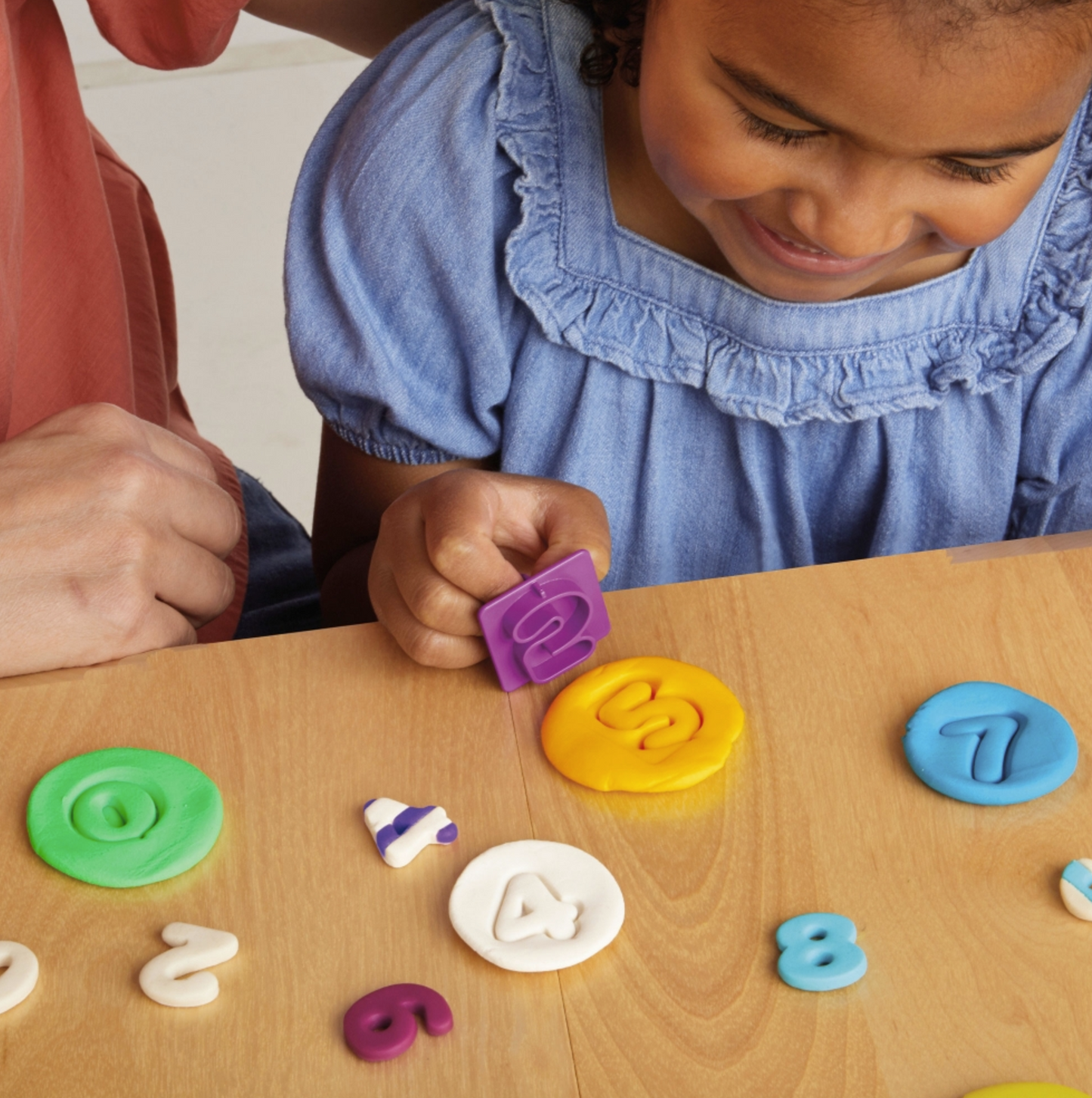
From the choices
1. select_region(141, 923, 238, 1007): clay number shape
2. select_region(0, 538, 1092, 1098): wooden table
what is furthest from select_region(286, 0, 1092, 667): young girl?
select_region(141, 923, 238, 1007): clay number shape

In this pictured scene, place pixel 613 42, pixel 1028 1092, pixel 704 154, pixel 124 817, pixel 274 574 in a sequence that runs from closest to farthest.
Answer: pixel 1028 1092, pixel 124 817, pixel 704 154, pixel 613 42, pixel 274 574

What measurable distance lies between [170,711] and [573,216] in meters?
0.39

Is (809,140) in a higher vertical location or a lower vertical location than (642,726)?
higher

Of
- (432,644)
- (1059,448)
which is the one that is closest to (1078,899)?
(432,644)

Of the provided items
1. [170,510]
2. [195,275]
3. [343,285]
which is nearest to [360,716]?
[170,510]

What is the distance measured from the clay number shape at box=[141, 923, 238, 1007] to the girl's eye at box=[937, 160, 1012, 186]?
1.40ft

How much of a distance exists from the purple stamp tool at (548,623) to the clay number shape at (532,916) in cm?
11

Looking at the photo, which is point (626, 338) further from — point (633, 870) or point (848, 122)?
point (633, 870)

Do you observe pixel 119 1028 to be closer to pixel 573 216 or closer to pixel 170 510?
pixel 170 510

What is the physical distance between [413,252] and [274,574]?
0.29m

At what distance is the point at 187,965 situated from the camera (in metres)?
0.43

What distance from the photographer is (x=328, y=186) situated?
0.77 metres

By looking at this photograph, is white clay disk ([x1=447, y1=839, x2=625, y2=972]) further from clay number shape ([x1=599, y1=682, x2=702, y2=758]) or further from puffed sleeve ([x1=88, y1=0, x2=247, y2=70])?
puffed sleeve ([x1=88, y1=0, x2=247, y2=70])

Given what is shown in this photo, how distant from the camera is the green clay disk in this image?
464mm
